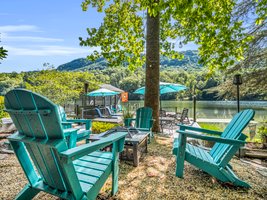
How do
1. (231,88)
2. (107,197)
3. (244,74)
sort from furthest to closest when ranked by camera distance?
1. (231,88)
2. (244,74)
3. (107,197)

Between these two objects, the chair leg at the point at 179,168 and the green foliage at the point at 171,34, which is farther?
the green foliage at the point at 171,34

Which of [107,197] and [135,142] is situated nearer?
[107,197]

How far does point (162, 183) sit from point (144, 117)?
2367 millimetres

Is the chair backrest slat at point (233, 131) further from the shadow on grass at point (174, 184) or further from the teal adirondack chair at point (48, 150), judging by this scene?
the teal adirondack chair at point (48, 150)

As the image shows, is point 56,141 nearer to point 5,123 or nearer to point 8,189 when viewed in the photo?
point 8,189

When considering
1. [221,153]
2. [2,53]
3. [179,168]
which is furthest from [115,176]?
[2,53]

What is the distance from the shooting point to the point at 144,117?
4.62 metres

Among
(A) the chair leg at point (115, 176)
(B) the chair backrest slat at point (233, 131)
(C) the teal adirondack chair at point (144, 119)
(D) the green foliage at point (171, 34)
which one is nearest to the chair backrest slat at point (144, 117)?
(C) the teal adirondack chair at point (144, 119)

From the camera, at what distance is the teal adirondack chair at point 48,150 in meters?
1.28

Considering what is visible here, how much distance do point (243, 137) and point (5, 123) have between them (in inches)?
258

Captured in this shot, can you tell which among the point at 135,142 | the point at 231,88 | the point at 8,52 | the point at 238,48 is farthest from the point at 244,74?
the point at 8,52

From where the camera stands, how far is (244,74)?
22.5 ft

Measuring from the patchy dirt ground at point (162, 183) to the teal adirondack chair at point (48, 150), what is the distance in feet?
1.73

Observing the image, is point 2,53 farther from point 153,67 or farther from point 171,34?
point 171,34
